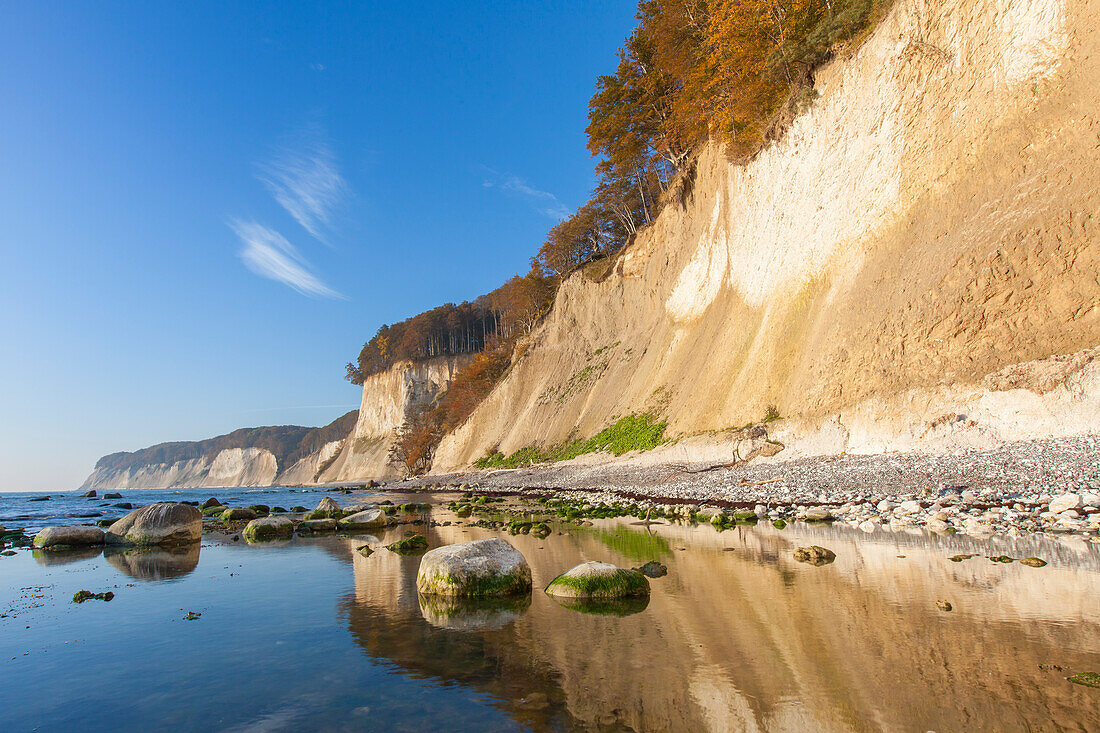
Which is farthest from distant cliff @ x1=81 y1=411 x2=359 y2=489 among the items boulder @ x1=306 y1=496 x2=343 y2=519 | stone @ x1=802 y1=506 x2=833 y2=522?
stone @ x1=802 y1=506 x2=833 y2=522

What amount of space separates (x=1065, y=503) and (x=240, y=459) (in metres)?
134

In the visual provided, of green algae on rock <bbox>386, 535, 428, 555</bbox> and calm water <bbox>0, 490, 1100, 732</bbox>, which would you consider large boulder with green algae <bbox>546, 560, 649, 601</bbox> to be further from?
green algae on rock <bbox>386, 535, 428, 555</bbox>

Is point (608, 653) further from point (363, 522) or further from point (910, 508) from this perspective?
point (363, 522)

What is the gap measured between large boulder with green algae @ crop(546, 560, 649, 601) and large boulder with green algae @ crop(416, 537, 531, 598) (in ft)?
1.80

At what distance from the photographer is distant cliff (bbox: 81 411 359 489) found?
105m

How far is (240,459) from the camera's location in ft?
389

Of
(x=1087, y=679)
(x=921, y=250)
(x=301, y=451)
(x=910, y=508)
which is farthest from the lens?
(x=301, y=451)

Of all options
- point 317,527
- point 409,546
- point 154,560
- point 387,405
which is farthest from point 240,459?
point 409,546

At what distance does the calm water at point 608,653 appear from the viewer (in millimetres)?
3719

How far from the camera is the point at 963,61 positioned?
57.5 feet

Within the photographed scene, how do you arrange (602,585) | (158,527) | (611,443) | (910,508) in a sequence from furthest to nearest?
(611,443) < (158,527) < (910,508) < (602,585)

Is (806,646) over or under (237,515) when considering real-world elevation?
under

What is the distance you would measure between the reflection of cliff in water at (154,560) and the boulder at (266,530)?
1.25 m

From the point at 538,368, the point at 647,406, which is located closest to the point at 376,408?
the point at 538,368
